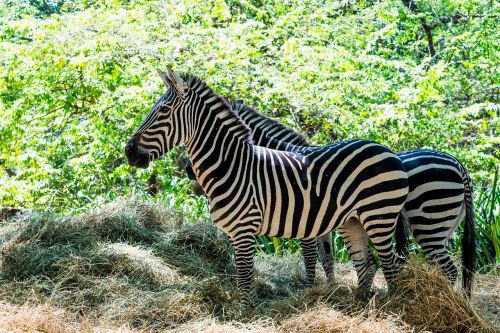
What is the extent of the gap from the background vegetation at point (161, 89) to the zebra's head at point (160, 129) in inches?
109

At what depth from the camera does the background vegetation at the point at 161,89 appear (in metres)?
8.92

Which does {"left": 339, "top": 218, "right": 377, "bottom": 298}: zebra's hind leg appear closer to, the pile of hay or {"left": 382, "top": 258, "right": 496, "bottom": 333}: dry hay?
the pile of hay

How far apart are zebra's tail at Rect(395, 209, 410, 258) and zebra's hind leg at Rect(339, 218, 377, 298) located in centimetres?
29

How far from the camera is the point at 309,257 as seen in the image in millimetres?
6129

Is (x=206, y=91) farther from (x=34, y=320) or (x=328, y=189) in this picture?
(x=34, y=320)

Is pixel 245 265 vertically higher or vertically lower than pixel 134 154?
lower

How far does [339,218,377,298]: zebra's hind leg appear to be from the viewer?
216 inches

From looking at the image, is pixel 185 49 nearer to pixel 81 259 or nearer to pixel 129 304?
pixel 81 259

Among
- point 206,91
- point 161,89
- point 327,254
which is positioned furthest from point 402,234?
point 161,89

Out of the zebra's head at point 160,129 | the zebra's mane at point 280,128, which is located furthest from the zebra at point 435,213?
the zebra's head at point 160,129

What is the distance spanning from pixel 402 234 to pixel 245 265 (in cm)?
143

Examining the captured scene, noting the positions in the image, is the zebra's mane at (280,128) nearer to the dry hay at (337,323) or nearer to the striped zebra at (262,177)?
the striped zebra at (262,177)

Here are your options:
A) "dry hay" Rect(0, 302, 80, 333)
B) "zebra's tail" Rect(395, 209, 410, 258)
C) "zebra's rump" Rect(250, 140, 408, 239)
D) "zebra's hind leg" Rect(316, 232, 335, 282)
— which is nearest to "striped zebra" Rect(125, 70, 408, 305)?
"zebra's rump" Rect(250, 140, 408, 239)

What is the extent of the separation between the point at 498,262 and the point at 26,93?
7156 mm
